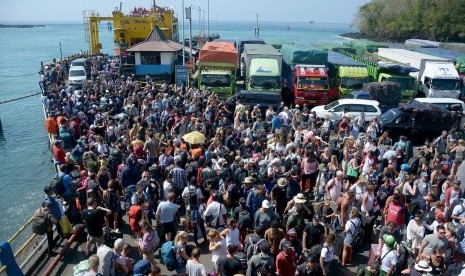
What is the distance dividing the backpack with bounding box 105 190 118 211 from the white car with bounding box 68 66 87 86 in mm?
20674

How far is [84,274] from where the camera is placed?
6.16 metres

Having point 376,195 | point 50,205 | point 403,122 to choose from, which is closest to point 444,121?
point 403,122

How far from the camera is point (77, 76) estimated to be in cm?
2864

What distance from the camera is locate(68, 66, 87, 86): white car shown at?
27.8 m

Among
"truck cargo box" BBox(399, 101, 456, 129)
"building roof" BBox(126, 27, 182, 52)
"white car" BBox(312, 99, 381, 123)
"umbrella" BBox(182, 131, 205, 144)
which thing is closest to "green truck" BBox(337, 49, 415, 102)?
"white car" BBox(312, 99, 381, 123)

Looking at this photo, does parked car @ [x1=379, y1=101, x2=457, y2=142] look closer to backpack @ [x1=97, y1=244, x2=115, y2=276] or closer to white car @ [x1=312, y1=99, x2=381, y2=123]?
white car @ [x1=312, y1=99, x2=381, y2=123]

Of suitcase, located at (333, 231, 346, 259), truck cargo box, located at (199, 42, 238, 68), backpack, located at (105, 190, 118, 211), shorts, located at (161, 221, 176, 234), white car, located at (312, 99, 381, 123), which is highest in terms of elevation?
truck cargo box, located at (199, 42, 238, 68)

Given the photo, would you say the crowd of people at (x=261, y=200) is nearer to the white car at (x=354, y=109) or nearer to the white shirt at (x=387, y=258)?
the white shirt at (x=387, y=258)

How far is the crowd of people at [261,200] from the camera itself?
7078 millimetres

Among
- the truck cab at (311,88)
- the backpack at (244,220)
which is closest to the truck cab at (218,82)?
the truck cab at (311,88)

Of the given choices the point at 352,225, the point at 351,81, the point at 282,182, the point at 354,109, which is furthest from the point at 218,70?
the point at 352,225

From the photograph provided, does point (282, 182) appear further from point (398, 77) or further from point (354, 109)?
point (398, 77)

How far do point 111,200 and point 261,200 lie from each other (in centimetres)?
344

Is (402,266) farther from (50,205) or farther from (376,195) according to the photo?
(50,205)
